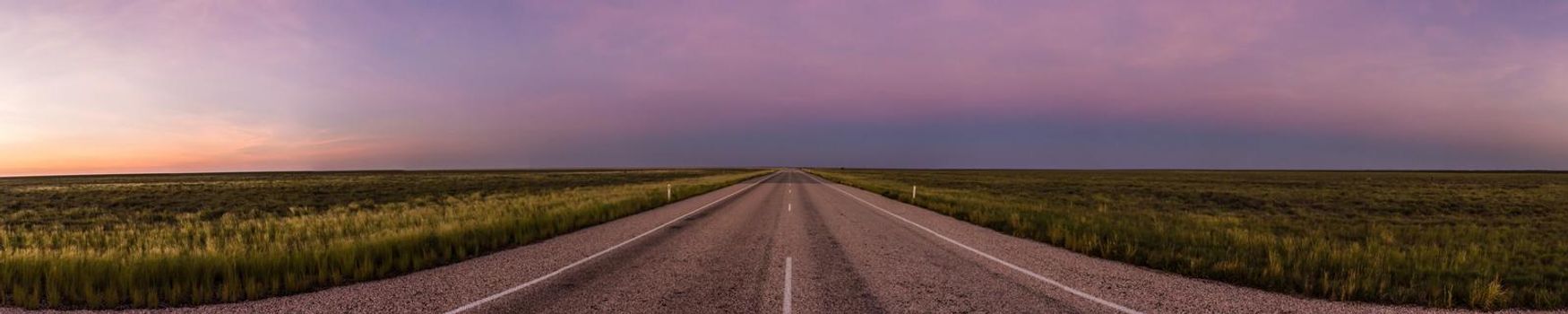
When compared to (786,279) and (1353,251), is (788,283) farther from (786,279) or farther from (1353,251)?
(1353,251)

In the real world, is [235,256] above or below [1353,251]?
above

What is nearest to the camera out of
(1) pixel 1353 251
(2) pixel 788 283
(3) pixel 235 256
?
(2) pixel 788 283

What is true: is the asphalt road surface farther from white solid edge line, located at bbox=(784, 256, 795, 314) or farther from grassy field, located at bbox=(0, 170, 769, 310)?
grassy field, located at bbox=(0, 170, 769, 310)

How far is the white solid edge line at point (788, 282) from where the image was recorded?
6340 mm

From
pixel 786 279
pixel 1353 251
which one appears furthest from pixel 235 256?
pixel 1353 251

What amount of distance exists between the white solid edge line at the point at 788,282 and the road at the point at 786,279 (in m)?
0.01

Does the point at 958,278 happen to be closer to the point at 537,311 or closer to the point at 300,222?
the point at 537,311

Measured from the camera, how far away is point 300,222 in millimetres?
17719

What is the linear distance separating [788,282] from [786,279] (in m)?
0.19

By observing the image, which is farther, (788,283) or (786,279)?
(786,279)

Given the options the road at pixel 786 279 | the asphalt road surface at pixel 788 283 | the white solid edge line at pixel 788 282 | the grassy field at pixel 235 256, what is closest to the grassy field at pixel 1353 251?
the asphalt road surface at pixel 788 283

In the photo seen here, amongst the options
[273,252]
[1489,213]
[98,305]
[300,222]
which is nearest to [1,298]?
[98,305]

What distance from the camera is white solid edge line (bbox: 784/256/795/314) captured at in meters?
6.34

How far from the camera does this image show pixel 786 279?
7773 millimetres
